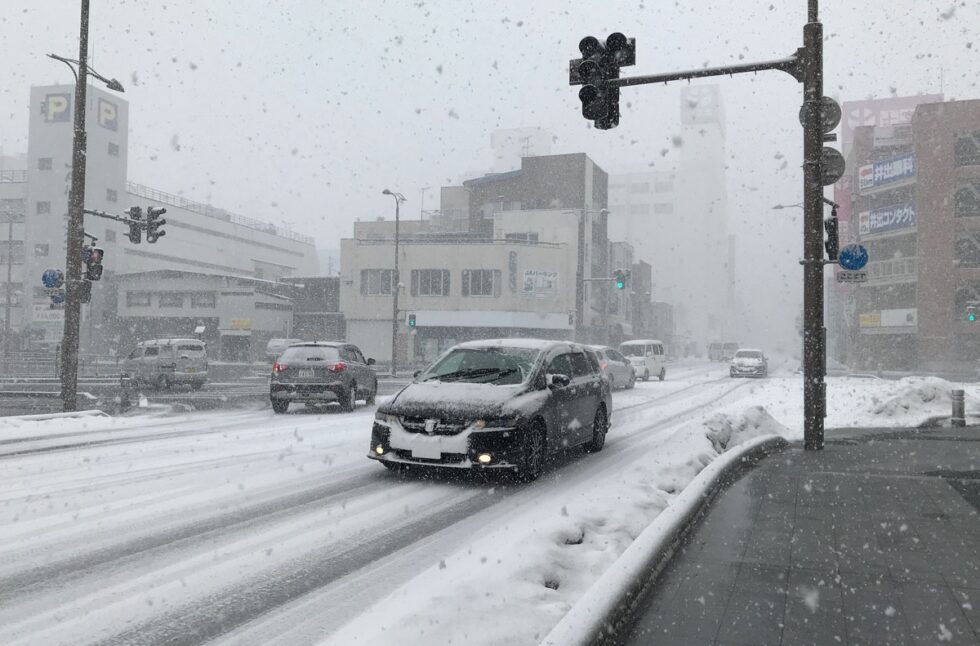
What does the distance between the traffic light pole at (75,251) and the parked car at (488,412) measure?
9.16m

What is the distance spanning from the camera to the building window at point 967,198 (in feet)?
167

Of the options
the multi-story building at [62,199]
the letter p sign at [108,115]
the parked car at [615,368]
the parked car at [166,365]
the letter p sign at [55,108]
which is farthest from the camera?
the letter p sign at [108,115]

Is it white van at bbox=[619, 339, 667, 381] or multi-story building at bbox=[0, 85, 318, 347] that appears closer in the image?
white van at bbox=[619, 339, 667, 381]

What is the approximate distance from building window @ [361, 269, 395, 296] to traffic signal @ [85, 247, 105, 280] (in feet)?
140

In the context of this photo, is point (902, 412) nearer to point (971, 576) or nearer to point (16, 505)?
point (971, 576)

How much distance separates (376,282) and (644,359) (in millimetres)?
30450

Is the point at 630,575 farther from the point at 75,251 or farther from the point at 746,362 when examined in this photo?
the point at 746,362

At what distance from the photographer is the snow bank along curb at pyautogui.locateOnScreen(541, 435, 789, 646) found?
3264 mm

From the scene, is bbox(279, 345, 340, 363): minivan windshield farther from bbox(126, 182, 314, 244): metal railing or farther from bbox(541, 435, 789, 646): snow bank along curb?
bbox(126, 182, 314, 244): metal railing

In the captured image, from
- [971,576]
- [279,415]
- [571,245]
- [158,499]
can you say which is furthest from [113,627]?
[571,245]

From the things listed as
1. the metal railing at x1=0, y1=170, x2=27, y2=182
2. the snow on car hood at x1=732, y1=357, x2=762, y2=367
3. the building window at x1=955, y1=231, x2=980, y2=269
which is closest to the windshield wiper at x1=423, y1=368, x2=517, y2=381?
the snow on car hood at x1=732, y1=357, x2=762, y2=367

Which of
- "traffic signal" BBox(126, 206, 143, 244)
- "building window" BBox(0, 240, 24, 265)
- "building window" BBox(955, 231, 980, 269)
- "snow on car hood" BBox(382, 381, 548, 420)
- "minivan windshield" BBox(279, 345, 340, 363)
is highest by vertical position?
"building window" BBox(0, 240, 24, 265)

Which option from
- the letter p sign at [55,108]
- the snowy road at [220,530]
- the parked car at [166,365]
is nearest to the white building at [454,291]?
the parked car at [166,365]

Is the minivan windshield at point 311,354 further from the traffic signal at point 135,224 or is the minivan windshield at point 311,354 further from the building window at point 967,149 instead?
the building window at point 967,149
